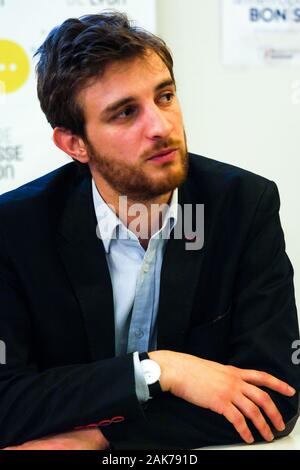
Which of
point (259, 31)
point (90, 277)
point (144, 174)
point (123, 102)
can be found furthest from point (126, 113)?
point (259, 31)

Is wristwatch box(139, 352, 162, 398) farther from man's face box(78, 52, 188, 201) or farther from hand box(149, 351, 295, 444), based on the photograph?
man's face box(78, 52, 188, 201)

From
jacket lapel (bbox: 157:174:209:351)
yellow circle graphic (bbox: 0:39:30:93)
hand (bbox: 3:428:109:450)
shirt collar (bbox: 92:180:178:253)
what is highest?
yellow circle graphic (bbox: 0:39:30:93)

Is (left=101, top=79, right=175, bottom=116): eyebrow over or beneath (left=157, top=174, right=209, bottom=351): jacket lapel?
over

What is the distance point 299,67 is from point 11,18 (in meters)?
0.85

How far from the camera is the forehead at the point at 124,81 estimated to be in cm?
126

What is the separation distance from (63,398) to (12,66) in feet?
3.26

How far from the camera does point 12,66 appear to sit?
1698 mm

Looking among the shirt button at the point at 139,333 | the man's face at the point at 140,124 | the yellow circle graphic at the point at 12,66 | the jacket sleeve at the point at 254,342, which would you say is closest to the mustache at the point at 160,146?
the man's face at the point at 140,124

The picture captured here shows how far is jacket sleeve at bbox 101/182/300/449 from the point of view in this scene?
1104 millimetres

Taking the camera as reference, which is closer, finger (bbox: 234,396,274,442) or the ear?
finger (bbox: 234,396,274,442)

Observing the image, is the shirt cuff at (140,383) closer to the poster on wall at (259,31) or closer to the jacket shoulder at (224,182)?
the jacket shoulder at (224,182)

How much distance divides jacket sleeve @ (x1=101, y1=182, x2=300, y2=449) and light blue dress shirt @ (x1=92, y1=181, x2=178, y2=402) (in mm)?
179

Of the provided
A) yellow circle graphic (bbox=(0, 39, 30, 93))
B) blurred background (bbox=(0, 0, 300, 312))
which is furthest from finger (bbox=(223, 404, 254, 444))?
yellow circle graphic (bbox=(0, 39, 30, 93))

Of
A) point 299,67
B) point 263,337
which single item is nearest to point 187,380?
point 263,337
